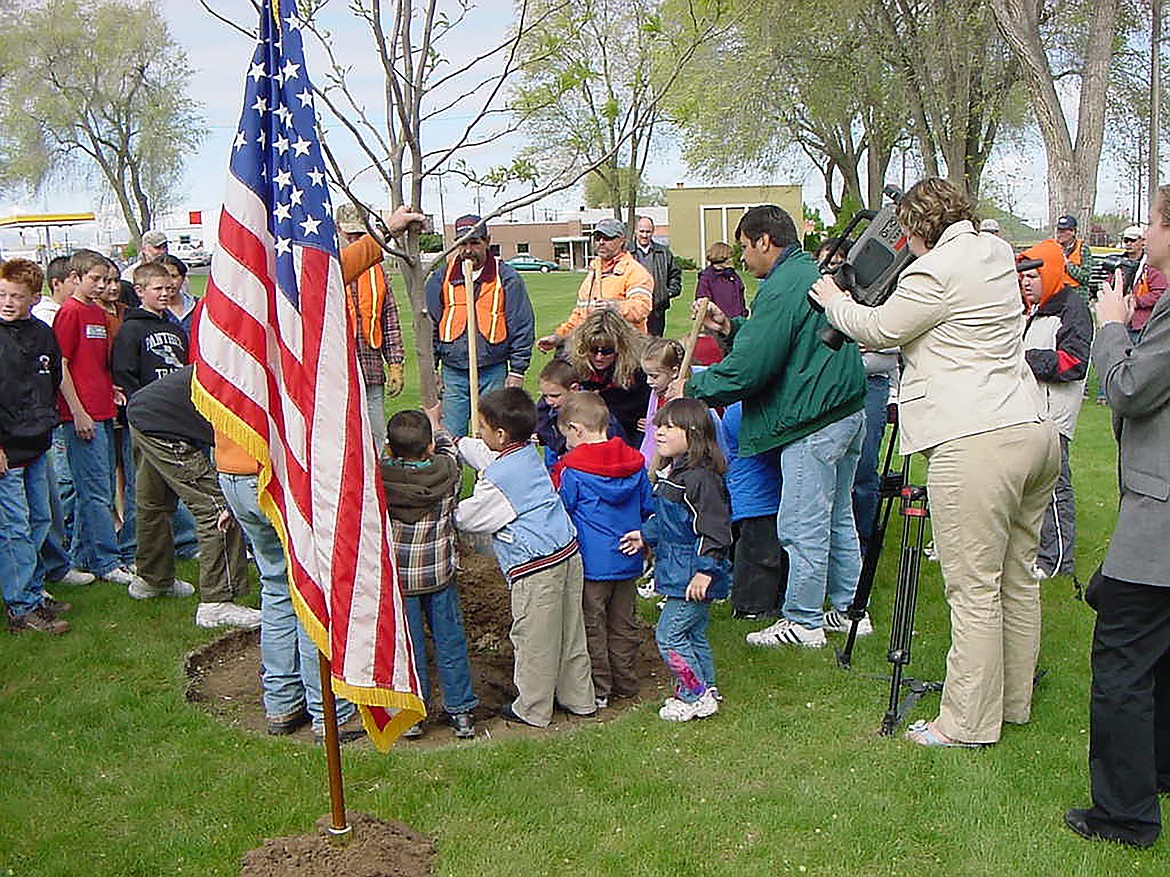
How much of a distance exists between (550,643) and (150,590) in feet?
11.2

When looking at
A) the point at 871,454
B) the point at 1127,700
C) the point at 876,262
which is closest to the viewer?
the point at 1127,700

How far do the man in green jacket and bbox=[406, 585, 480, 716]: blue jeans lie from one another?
1855 millimetres

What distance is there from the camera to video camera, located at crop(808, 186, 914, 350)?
5234 millimetres

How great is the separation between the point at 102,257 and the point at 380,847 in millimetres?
5279

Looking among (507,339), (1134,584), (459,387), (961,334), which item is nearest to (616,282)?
(507,339)

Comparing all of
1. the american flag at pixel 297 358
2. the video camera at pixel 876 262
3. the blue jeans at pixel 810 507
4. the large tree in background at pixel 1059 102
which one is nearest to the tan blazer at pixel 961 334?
the video camera at pixel 876 262

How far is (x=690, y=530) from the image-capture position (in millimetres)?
5598

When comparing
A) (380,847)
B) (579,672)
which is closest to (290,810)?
(380,847)

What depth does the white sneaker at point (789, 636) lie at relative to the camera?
21.8 ft

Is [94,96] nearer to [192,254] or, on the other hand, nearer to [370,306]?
[192,254]

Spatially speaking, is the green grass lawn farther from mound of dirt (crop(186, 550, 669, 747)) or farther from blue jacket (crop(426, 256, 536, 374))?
blue jacket (crop(426, 256, 536, 374))

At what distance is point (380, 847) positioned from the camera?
4297 millimetres

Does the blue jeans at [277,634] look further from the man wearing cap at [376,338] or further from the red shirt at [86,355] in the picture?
the man wearing cap at [376,338]

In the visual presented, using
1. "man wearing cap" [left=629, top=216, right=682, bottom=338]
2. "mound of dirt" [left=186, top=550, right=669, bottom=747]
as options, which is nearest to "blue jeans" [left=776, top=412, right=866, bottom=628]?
"mound of dirt" [left=186, top=550, right=669, bottom=747]
